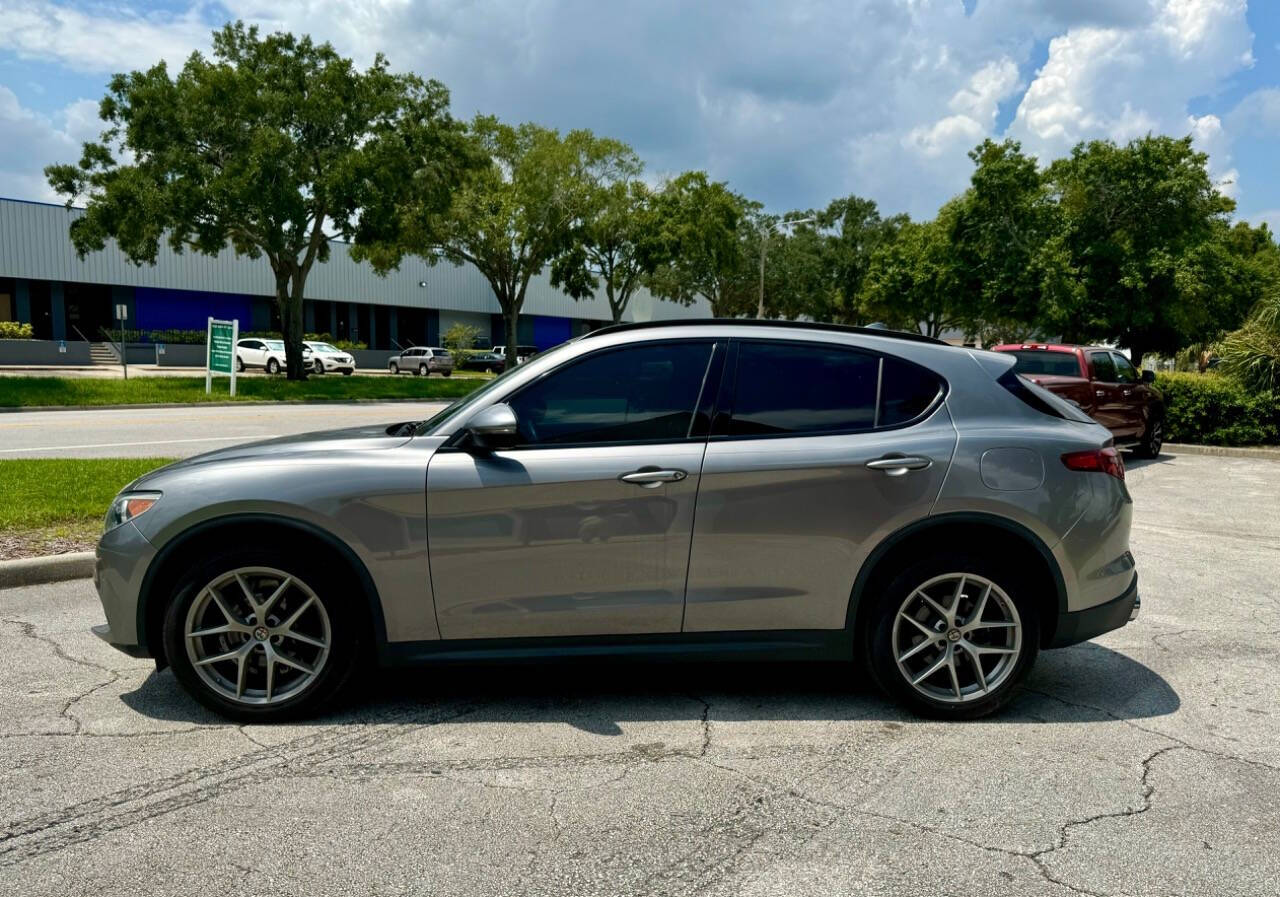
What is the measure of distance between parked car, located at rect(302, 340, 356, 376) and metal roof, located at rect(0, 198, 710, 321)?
601 centimetres

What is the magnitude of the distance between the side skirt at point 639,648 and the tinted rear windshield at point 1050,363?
1072 cm

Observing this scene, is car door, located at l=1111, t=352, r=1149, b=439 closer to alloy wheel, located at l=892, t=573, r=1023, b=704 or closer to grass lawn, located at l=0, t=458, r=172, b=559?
alloy wheel, located at l=892, t=573, r=1023, b=704

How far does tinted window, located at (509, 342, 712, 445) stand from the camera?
402 cm

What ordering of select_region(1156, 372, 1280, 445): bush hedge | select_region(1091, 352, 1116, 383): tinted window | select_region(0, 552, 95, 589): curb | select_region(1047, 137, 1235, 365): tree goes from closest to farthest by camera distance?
select_region(0, 552, 95, 589): curb < select_region(1091, 352, 1116, 383): tinted window < select_region(1156, 372, 1280, 445): bush hedge < select_region(1047, 137, 1235, 365): tree

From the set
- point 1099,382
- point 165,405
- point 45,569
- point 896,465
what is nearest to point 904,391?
point 896,465

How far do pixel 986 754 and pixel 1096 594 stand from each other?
2.96 feet

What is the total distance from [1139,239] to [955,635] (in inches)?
1531

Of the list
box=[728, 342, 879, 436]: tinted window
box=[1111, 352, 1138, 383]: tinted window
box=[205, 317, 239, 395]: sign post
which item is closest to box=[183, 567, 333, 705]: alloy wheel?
box=[728, 342, 879, 436]: tinted window

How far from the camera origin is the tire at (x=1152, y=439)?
597 inches

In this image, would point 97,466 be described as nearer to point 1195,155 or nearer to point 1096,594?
point 1096,594

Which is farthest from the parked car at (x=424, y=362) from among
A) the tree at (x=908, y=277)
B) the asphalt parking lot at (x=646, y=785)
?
the asphalt parking lot at (x=646, y=785)

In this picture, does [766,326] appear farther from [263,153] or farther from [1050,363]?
[263,153]

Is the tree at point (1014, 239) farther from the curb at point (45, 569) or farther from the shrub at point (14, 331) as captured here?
the shrub at point (14, 331)

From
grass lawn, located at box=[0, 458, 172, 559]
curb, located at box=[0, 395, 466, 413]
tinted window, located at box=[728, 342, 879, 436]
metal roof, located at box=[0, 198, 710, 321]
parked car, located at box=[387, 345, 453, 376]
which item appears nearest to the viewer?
tinted window, located at box=[728, 342, 879, 436]
